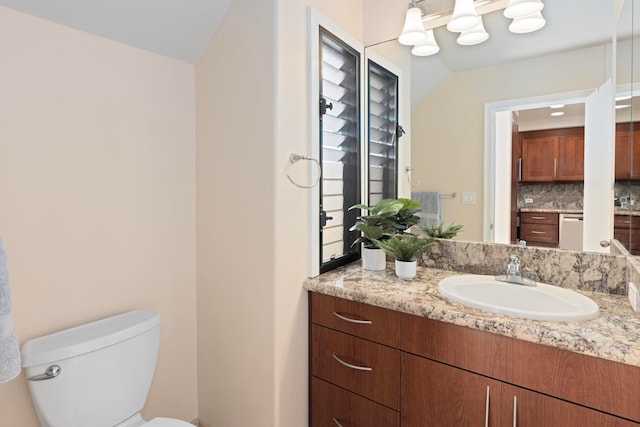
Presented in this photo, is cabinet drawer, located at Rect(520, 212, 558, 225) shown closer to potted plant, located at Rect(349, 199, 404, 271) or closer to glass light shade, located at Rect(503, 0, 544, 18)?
potted plant, located at Rect(349, 199, 404, 271)

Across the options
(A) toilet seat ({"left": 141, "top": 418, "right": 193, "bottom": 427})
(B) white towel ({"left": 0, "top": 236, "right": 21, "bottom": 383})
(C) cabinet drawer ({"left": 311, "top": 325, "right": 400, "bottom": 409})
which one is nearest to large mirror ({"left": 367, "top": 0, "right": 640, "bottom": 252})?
(C) cabinet drawer ({"left": 311, "top": 325, "right": 400, "bottom": 409})

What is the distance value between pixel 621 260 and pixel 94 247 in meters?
2.09

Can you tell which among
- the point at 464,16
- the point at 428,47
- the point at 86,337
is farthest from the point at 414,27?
the point at 86,337

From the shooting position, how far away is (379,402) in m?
1.41

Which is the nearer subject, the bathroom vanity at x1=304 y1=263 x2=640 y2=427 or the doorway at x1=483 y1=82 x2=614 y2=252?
the bathroom vanity at x1=304 y1=263 x2=640 y2=427

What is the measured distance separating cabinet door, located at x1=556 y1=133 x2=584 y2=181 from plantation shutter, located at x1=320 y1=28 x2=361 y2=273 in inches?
36.9

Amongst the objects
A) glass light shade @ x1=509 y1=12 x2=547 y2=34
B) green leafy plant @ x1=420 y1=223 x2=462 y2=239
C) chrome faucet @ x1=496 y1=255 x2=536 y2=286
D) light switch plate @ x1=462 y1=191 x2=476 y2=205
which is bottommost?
chrome faucet @ x1=496 y1=255 x2=536 y2=286

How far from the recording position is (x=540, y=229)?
5.09ft

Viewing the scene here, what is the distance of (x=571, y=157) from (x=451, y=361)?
0.98m

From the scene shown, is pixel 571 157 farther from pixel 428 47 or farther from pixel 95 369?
pixel 95 369

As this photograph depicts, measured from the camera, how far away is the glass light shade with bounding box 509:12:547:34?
1531 mm

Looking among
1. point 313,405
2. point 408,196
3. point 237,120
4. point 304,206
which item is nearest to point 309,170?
point 304,206

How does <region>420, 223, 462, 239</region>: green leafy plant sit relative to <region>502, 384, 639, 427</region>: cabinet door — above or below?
above

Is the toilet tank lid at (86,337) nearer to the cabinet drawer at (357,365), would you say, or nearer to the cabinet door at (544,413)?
the cabinet drawer at (357,365)
